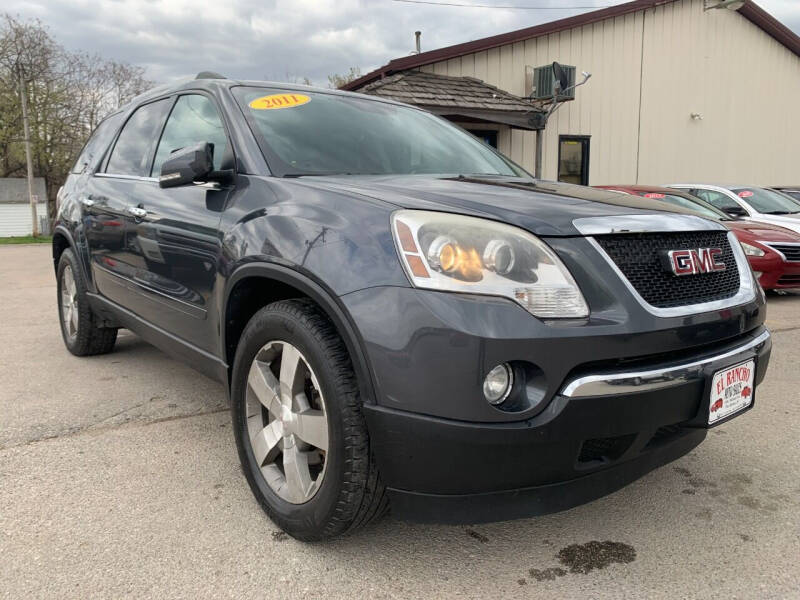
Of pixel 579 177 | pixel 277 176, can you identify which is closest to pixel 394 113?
pixel 277 176

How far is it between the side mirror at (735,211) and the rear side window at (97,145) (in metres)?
7.07

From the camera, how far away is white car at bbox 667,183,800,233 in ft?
26.6

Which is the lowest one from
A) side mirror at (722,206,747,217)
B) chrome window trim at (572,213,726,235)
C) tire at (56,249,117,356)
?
tire at (56,249,117,356)

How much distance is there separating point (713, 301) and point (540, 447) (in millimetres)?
836

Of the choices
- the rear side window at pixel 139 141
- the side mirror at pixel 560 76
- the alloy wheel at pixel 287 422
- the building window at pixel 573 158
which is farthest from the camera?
the building window at pixel 573 158

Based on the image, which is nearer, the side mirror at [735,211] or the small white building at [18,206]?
the side mirror at [735,211]

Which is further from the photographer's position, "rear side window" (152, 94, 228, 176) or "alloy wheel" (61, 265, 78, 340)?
"alloy wheel" (61, 265, 78, 340)

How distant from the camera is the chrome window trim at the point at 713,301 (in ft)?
5.96

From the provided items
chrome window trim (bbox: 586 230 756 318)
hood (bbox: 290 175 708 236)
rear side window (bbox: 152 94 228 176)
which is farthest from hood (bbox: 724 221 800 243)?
rear side window (bbox: 152 94 228 176)

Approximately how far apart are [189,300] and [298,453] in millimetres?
972

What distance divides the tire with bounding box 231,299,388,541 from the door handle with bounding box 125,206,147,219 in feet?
3.89

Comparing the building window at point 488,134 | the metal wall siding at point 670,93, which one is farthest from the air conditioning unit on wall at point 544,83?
the building window at point 488,134

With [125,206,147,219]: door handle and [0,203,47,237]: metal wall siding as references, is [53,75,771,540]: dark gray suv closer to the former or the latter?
[125,206,147,219]: door handle

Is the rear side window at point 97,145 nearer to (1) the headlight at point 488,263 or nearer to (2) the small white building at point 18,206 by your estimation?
(1) the headlight at point 488,263
